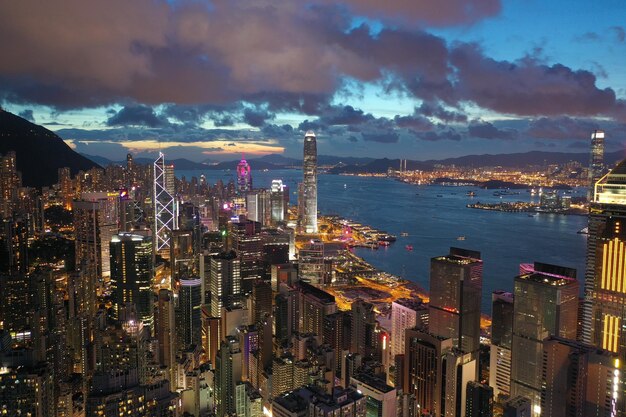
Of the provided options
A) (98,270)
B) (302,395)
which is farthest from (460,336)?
(98,270)

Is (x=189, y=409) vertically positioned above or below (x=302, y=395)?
below

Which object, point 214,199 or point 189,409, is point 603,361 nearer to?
point 189,409

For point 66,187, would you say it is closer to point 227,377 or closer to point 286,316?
point 286,316

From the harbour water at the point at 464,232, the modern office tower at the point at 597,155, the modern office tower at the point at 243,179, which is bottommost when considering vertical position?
the harbour water at the point at 464,232

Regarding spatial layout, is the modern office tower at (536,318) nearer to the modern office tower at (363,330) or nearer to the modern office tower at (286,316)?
the modern office tower at (363,330)

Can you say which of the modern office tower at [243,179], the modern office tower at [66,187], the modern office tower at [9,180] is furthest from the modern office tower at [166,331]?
the modern office tower at [243,179]

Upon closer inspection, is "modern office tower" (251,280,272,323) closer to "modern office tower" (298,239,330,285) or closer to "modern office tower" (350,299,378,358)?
"modern office tower" (350,299,378,358)
